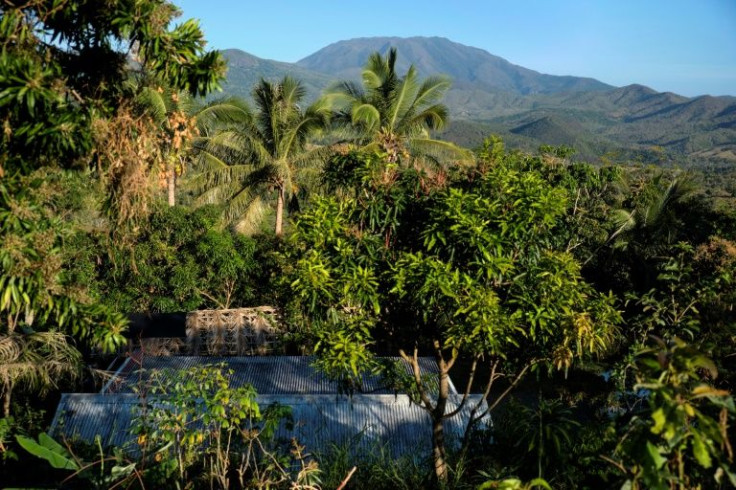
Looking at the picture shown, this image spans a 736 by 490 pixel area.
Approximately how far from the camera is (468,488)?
552 centimetres

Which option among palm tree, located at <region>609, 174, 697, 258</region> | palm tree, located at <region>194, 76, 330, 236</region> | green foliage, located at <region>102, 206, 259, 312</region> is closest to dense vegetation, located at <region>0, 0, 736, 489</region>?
green foliage, located at <region>102, 206, 259, 312</region>

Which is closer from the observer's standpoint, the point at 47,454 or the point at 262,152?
the point at 47,454

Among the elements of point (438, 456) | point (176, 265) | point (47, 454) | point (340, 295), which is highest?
point (340, 295)

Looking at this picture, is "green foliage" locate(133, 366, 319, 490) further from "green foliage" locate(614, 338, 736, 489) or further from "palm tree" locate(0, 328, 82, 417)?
"green foliage" locate(614, 338, 736, 489)

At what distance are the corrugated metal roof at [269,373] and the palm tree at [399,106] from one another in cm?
744

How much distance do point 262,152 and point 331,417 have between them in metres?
10.1

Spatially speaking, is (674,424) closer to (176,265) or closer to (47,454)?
(47,454)

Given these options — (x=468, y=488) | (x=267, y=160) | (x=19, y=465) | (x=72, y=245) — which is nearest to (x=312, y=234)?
(x=468, y=488)

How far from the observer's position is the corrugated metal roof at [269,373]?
1077 cm

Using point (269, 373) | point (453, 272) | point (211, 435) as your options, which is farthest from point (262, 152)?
point (211, 435)

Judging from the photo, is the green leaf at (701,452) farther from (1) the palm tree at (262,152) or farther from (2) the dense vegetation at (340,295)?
(1) the palm tree at (262,152)

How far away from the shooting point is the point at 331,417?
29.9 feet

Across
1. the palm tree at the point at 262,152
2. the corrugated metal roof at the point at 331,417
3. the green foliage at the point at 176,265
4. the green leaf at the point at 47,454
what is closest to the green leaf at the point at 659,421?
the green leaf at the point at 47,454

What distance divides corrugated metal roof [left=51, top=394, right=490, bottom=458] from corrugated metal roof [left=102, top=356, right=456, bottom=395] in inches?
37.9
